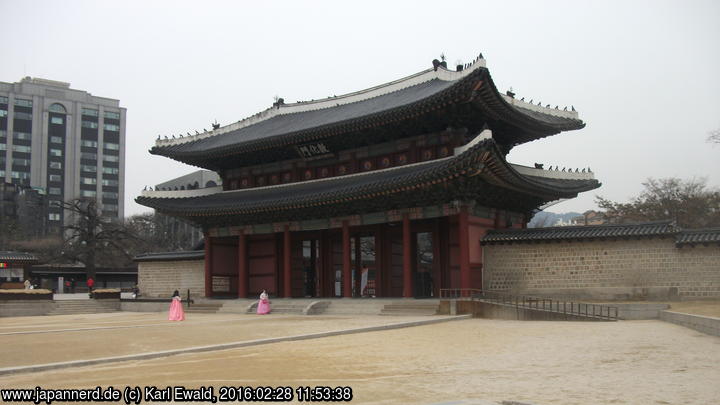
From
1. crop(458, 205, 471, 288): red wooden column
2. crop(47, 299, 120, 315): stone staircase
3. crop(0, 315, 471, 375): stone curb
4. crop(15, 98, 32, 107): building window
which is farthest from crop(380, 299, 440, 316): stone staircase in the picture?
crop(15, 98, 32, 107): building window

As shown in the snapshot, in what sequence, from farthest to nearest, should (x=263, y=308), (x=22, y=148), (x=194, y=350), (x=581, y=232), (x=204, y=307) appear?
(x=22, y=148), (x=204, y=307), (x=263, y=308), (x=581, y=232), (x=194, y=350)

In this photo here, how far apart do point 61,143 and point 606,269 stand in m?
109

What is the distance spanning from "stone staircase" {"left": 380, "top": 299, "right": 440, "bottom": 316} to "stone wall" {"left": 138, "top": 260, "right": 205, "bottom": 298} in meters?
15.7

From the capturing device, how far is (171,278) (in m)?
38.8

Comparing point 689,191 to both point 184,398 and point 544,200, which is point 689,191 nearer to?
point 544,200

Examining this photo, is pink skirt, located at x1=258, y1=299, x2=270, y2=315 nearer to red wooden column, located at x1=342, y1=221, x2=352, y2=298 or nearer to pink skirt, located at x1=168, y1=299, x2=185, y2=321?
red wooden column, located at x1=342, y1=221, x2=352, y2=298

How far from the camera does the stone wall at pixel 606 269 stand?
22578 millimetres

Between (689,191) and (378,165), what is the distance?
34.4 meters

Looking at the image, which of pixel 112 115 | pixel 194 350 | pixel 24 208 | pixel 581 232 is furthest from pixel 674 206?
pixel 112 115

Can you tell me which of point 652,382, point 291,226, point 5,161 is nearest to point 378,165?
point 291,226

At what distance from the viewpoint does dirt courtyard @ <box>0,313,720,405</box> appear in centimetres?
836

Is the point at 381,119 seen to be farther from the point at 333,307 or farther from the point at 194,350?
the point at 194,350

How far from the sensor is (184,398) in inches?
327

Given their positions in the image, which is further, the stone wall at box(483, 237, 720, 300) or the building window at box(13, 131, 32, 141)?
the building window at box(13, 131, 32, 141)
